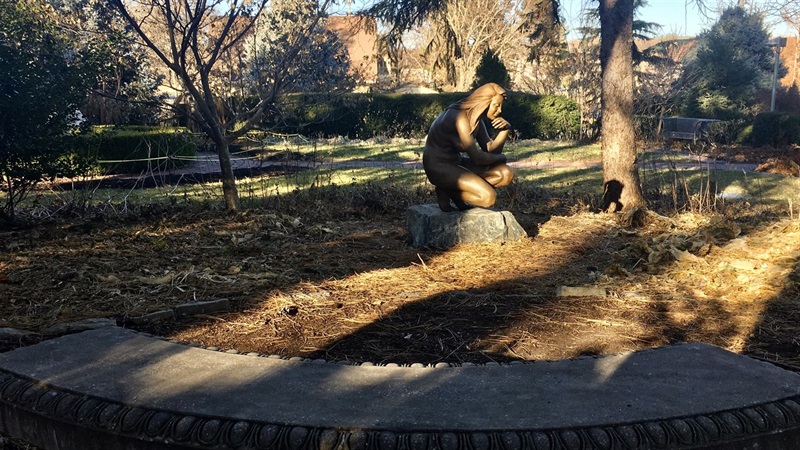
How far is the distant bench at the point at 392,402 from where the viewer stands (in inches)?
84.8

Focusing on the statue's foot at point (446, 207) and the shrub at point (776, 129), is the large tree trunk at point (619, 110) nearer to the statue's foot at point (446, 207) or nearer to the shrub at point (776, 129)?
the statue's foot at point (446, 207)

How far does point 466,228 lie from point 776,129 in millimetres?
18213

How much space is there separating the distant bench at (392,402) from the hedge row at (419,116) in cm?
2102

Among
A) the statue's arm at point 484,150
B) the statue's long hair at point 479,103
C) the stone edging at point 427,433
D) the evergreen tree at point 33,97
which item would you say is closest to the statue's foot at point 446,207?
the statue's arm at point 484,150

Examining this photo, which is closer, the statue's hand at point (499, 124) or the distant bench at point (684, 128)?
the statue's hand at point (499, 124)

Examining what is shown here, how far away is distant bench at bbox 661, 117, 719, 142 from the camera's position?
2077 centimetres

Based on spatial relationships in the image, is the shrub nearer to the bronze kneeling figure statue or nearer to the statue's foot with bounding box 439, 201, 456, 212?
the bronze kneeling figure statue

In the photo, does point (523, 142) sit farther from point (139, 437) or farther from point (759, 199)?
point (139, 437)

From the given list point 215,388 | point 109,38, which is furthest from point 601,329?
point 109,38

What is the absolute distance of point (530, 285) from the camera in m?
4.66

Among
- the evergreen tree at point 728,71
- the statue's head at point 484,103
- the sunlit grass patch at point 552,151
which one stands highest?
the evergreen tree at point 728,71

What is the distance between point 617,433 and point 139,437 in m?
1.71

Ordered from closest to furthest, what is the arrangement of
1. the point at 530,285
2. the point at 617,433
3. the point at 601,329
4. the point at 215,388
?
the point at 617,433 < the point at 215,388 < the point at 601,329 < the point at 530,285

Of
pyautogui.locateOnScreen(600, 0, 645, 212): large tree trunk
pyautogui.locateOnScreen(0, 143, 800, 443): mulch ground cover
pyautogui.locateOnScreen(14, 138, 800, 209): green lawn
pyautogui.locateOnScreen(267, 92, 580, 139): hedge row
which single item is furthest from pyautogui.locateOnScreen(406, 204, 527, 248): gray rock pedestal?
pyautogui.locateOnScreen(267, 92, 580, 139): hedge row
